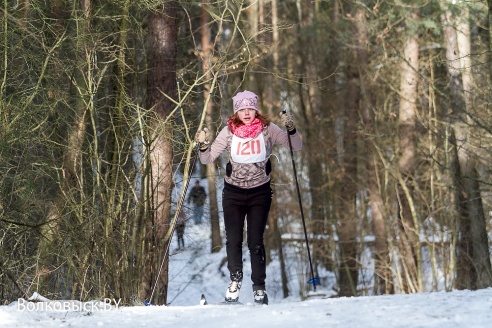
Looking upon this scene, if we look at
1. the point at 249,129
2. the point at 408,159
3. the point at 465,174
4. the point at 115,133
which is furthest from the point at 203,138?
the point at 408,159

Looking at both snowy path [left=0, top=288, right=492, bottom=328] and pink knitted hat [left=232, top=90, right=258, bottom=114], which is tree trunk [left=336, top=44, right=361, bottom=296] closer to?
pink knitted hat [left=232, top=90, right=258, bottom=114]

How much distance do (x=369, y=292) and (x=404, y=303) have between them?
18.3 meters

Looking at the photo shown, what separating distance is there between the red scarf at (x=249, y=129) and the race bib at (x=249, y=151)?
4cm

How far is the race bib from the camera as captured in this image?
8.00 meters

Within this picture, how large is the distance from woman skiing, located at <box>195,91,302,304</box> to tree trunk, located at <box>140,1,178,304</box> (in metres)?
1.89

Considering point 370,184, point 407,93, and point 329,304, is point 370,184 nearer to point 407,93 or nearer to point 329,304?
point 407,93

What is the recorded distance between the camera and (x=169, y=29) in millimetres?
11867

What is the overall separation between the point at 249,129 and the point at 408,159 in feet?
45.2

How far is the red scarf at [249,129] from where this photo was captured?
805 centimetres

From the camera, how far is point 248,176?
8039 millimetres

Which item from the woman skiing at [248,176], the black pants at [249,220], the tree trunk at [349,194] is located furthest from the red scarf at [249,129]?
the tree trunk at [349,194]

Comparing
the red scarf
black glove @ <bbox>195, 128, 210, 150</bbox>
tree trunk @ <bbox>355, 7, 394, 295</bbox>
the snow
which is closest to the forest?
the snow

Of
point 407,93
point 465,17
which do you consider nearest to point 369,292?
point 407,93

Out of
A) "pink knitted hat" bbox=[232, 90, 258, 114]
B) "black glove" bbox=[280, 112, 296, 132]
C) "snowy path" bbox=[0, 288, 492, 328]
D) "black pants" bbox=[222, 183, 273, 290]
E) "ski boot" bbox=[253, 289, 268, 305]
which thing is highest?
"pink knitted hat" bbox=[232, 90, 258, 114]
